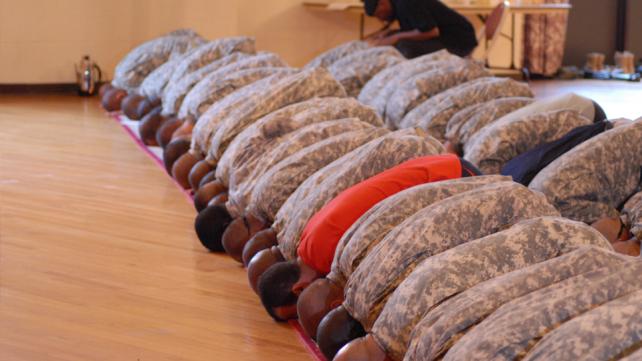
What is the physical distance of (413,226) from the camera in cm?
271

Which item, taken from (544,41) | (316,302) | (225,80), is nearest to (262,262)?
(316,302)

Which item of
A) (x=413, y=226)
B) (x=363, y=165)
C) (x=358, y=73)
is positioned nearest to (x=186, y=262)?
(x=363, y=165)

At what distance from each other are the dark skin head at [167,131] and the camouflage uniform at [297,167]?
227 cm

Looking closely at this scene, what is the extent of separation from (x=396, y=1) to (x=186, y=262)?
4.22 meters

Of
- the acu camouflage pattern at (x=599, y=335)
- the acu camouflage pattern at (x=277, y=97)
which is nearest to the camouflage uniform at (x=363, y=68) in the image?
the acu camouflage pattern at (x=277, y=97)

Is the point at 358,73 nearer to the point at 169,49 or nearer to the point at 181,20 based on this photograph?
the point at 169,49

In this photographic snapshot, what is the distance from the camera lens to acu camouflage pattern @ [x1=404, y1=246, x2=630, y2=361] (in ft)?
7.51

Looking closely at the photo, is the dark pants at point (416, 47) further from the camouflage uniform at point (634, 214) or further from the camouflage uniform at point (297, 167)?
the camouflage uniform at point (634, 214)

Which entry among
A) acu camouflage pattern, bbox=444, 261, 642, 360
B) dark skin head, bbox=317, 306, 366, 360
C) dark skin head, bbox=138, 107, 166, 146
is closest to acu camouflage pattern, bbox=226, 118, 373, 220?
dark skin head, bbox=317, 306, 366, 360

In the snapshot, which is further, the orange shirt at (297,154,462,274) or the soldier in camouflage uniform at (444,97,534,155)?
the soldier in camouflage uniform at (444,97,534,155)

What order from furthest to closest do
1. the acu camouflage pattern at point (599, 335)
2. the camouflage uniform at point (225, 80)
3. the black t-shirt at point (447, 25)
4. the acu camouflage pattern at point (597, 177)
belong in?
the black t-shirt at point (447, 25) → the camouflage uniform at point (225, 80) → the acu camouflage pattern at point (597, 177) → the acu camouflage pattern at point (599, 335)

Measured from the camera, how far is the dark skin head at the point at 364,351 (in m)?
2.58

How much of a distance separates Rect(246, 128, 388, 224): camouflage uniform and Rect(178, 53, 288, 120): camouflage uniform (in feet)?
5.64

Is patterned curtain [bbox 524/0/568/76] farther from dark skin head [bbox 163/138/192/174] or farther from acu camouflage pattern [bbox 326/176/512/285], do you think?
acu camouflage pattern [bbox 326/176/512/285]
